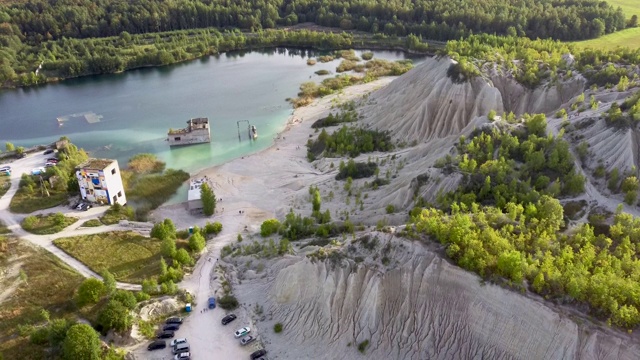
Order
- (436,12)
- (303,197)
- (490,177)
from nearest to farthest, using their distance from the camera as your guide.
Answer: (490,177)
(303,197)
(436,12)

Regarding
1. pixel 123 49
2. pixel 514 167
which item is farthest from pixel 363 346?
pixel 123 49

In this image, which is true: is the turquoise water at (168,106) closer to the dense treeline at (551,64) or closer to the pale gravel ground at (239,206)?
the pale gravel ground at (239,206)

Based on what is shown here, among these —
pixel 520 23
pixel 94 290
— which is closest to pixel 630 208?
pixel 94 290

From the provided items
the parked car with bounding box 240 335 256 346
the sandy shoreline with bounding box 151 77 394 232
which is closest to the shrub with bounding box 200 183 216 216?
the sandy shoreline with bounding box 151 77 394 232

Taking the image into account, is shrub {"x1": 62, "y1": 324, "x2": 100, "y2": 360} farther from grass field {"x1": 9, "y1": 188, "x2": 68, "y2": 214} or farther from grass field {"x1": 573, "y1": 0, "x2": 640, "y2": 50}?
grass field {"x1": 573, "y1": 0, "x2": 640, "y2": 50}

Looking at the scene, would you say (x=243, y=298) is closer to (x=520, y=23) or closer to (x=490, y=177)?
(x=490, y=177)

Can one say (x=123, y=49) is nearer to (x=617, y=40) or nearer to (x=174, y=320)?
(x=174, y=320)

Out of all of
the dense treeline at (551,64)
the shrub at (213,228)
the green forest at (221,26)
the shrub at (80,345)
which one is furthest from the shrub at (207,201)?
the green forest at (221,26)
